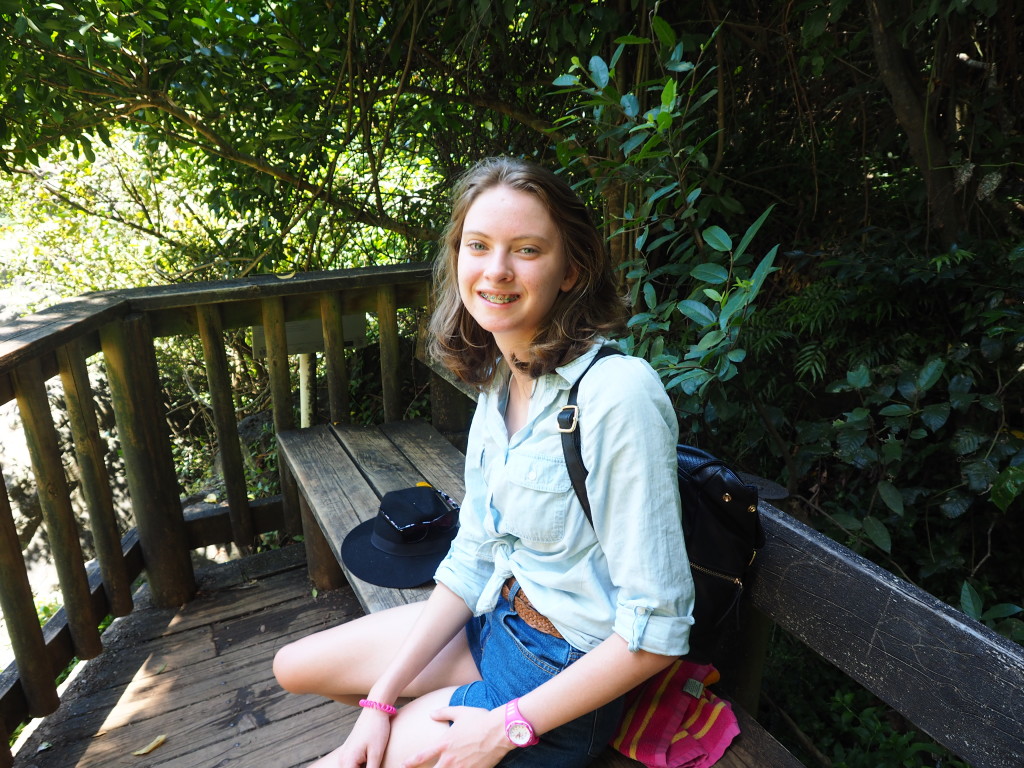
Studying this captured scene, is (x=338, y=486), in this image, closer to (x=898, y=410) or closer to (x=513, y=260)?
(x=513, y=260)

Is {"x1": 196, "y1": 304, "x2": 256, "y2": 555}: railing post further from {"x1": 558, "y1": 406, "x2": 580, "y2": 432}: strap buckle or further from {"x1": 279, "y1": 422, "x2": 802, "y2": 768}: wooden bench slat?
{"x1": 558, "y1": 406, "x2": 580, "y2": 432}: strap buckle

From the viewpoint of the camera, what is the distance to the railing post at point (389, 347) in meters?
2.92

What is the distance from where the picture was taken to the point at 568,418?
1.19 m

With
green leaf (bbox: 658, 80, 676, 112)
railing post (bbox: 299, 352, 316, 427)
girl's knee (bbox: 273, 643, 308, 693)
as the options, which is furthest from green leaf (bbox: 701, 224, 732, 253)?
railing post (bbox: 299, 352, 316, 427)

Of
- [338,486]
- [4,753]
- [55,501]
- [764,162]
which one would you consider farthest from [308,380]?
[764,162]

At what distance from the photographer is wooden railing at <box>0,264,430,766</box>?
196cm

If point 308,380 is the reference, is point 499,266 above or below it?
above

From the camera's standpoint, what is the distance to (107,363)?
94.7 inches

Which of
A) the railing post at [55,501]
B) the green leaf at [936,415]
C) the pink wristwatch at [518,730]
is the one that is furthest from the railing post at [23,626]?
the green leaf at [936,415]

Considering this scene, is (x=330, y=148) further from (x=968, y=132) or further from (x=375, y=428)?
(x=968, y=132)

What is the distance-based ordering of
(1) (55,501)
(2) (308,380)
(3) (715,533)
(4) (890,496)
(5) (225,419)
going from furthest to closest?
(2) (308,380) → (5) (225,419) → (1) (55,501) → (4) (890,496) → (3) (715,533)

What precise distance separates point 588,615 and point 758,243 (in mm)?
2400

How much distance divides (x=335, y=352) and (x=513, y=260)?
179cm

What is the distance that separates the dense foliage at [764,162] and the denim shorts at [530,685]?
752 mm
